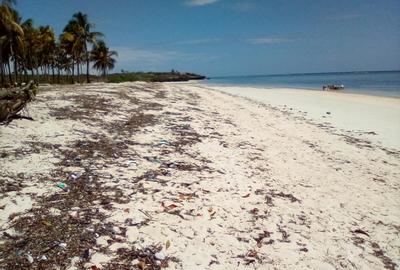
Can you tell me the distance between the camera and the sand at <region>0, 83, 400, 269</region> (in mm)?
4195

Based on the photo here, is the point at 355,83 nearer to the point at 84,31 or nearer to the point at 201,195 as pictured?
the point at 84,31

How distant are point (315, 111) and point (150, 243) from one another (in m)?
16.3

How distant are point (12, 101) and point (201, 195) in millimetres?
5256

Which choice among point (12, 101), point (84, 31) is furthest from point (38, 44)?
point (12, 101)

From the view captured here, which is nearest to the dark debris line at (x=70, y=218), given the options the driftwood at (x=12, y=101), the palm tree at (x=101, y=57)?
the driftwood at (x=12, y=101)

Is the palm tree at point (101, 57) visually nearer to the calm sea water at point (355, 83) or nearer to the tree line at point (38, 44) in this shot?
the tree line at point (38, 44)

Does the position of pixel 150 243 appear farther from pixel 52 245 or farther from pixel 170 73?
pixel 170 73

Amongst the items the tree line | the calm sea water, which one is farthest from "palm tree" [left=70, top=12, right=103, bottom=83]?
the calm sea water

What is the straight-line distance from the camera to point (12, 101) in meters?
8.04

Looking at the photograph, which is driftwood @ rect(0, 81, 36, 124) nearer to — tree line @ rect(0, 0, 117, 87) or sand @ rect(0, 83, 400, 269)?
sand @ rect(0, 83, 400, 269)

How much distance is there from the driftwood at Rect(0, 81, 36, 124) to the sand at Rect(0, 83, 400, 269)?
259 millimetres

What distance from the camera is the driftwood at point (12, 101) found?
7.71 meters

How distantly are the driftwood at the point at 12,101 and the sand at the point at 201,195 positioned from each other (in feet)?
0.85

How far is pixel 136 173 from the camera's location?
6293 mm
